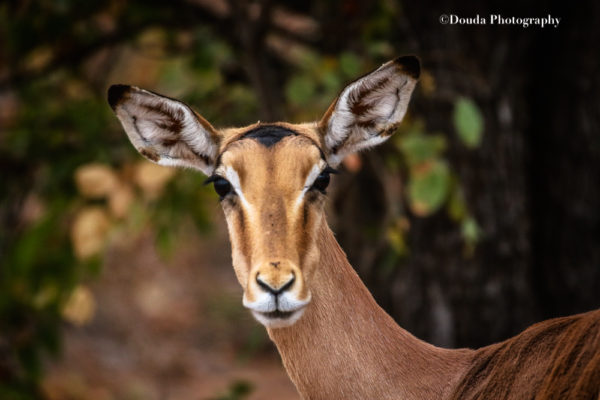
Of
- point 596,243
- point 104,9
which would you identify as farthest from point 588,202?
point 104,9

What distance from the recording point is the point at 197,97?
7230mm

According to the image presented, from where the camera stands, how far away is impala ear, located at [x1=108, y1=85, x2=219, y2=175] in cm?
431

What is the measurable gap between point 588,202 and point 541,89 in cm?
122

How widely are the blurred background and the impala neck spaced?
2187 mm

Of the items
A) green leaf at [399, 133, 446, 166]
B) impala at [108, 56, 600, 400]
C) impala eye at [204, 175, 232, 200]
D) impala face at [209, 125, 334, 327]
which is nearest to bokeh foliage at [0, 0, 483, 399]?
green leaf at [399, 133, 446, 166]

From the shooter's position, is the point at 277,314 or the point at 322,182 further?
the point at 322,182

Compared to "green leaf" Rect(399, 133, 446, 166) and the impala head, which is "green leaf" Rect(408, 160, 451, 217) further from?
the impala head

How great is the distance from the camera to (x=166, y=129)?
450 centimetres

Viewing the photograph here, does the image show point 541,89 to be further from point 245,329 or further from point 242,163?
point 245,329

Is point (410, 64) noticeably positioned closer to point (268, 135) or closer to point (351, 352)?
point (268, 135)

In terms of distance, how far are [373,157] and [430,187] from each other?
49.8 inches

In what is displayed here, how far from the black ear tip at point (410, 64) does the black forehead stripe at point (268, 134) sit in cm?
69
